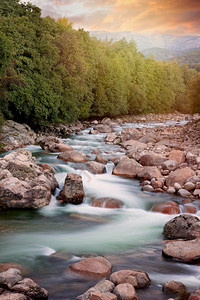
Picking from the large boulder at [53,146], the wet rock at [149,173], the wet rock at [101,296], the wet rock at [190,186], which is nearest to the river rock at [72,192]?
the wet rock at [149,173]

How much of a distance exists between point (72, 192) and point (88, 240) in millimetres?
3714

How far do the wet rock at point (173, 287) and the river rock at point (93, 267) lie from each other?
131 cm

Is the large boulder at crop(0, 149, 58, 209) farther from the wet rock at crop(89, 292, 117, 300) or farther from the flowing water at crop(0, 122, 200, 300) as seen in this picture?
the wet rock at crop(89, 292, 117, 300)

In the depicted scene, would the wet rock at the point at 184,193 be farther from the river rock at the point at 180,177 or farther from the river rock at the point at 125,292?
the river rock at the point at 125,292

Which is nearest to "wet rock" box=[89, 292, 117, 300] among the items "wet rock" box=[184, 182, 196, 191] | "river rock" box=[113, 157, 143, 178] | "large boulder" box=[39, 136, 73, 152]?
"wet rock" box=[184, 182, 196, 191]

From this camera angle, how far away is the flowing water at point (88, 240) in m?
6.86

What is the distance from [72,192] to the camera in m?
12.7

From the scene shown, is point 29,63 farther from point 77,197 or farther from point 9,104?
point 77,197

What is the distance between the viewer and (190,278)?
6.96 m

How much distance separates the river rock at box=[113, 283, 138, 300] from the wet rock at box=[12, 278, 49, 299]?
4.55ft

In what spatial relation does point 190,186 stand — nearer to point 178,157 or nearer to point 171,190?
point 171,190

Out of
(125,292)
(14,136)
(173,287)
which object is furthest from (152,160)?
(125,292)

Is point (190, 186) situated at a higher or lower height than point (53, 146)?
lower

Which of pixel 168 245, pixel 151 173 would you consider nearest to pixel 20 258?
pixel 168 245
